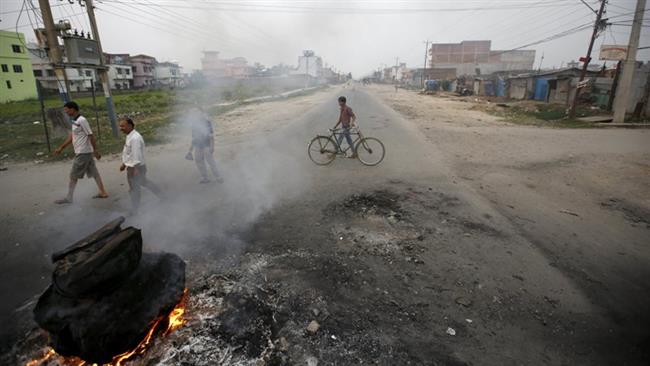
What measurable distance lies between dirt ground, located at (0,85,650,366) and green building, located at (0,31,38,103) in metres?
41.2

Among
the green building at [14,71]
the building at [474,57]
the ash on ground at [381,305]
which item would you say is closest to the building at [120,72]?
the green building at [14,71]

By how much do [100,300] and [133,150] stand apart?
3347 millimetres

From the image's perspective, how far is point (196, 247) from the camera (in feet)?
14.9

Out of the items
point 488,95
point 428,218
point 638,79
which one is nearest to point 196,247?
point 428,218

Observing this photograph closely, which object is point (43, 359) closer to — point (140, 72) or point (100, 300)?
point (100, 300)

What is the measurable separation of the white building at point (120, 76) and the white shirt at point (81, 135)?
59.4 m

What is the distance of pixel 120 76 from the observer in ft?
186

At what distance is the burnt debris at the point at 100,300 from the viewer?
2.48 m

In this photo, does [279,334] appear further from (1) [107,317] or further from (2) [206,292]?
(1) [107,317]

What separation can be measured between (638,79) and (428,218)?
20.2 meters

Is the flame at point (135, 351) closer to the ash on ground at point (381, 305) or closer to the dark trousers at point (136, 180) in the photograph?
the ash on ground at point (381, 305)

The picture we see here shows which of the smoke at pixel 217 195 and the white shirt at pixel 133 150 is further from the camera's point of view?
the white shirt at pixel 133 150

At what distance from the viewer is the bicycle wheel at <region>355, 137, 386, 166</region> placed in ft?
28.6

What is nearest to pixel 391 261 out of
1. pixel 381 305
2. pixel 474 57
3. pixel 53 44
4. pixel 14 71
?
pixel 381 305
